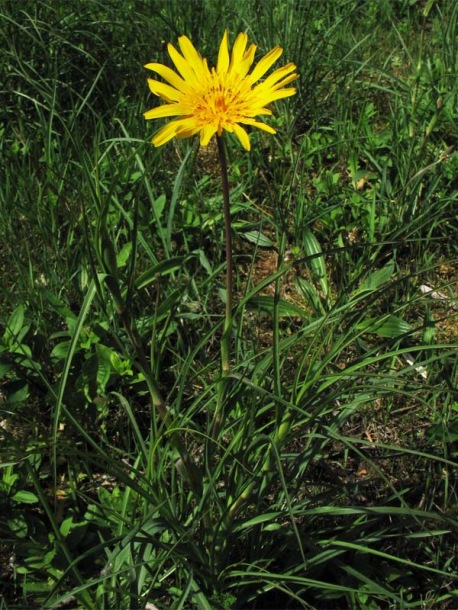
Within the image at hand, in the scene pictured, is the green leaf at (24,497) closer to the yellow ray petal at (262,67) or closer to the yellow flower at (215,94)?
the yellow flower at (215,94)

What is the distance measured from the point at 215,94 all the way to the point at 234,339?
0.86 meters

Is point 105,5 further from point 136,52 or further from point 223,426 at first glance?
point 223,426

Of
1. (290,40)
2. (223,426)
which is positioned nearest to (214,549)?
(223,426)

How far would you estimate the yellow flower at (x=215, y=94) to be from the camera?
132 cm

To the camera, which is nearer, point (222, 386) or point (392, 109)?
point (222, 386)

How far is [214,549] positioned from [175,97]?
0.89 meters

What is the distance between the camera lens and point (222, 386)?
1.48 m

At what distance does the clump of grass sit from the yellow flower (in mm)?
114

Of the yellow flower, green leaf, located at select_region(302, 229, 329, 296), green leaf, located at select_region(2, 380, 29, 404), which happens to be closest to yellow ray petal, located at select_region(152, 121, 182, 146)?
the yellow flower

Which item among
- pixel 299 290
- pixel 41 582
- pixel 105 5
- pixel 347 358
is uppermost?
pixel 105 5

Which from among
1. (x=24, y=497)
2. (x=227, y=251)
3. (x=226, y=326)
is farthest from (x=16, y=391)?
(x=227, y=251)

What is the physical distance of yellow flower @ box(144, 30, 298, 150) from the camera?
1323mm

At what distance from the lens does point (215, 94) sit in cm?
142

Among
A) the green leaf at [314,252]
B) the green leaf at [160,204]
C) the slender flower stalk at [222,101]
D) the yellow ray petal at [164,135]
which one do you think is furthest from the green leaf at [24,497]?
the green leaf at [314,252]
